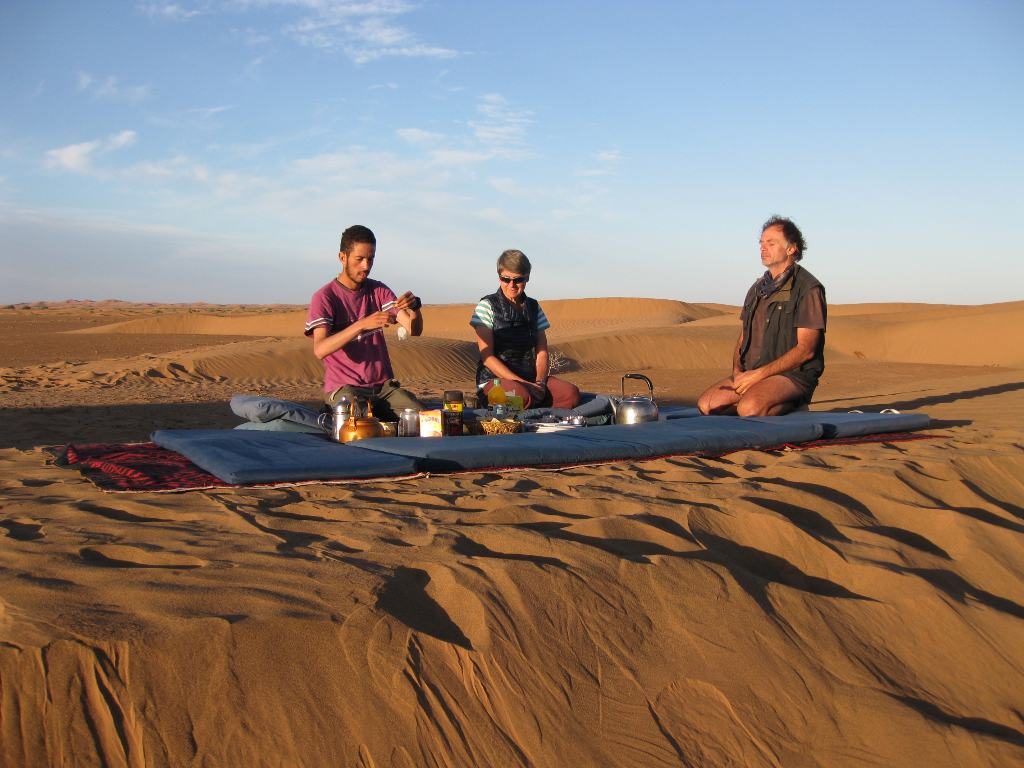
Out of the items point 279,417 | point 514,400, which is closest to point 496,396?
point 514,400

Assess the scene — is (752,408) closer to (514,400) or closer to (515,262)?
(514,400)

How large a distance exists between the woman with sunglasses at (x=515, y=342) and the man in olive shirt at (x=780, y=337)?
112 cm

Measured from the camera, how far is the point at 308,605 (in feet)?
7.05

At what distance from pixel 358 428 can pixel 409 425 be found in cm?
34

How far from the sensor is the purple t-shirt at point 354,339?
5453mm

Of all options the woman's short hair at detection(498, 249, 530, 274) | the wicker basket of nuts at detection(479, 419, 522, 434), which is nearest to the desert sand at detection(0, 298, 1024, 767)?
the wicker basket of nuts at detection(479, 419, 522, 434)

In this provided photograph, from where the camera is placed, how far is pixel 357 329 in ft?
16.9

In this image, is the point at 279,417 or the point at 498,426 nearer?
the point at 498,426

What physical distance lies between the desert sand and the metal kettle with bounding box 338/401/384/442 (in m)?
0.84

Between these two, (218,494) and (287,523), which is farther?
(218,494)

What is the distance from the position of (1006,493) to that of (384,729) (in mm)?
3510

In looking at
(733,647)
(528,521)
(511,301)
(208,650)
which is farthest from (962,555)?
(511,301)

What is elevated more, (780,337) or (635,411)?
(780,337)

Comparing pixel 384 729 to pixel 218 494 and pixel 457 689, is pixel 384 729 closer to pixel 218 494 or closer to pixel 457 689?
pixel 457 689
